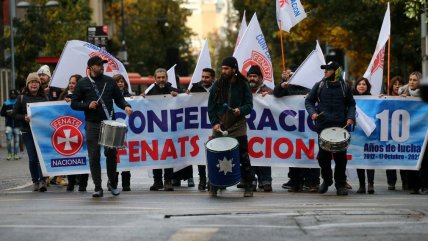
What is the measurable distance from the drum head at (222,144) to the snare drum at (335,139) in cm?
128

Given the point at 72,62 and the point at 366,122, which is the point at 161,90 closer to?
the point at 72,62

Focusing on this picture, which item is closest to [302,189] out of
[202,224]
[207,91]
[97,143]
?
[207,91]

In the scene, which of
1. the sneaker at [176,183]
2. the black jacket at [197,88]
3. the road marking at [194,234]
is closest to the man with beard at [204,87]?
the black jacket at [197,88]

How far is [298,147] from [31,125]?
383 cm

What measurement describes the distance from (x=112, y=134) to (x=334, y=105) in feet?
9.94

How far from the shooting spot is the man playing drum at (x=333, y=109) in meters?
16.5

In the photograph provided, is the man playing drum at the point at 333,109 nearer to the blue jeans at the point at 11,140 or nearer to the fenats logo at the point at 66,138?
the fenats logo at the point at 66,138

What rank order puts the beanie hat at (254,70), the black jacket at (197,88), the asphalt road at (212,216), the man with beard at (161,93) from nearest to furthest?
1. the asphalt road at (212,216)
2. the beanie hat at (254,70)
3. the man with beard at (161,93)
4. the black jacket at (197,88)

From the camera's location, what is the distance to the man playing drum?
16.5 m

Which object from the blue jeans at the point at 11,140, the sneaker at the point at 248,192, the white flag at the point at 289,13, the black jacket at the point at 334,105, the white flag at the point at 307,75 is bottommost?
the blue jeans at the point at 11,140

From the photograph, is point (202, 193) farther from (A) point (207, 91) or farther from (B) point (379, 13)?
(B) point (379, 13)

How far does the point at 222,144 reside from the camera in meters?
15.5

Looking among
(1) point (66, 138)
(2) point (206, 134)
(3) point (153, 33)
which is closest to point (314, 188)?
(2) point (206, 134)

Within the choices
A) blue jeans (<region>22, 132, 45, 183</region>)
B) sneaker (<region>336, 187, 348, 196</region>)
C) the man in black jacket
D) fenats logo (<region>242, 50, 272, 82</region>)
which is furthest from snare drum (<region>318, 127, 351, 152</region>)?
blue jeans (<region>22, 132, 45, 183</region>)
